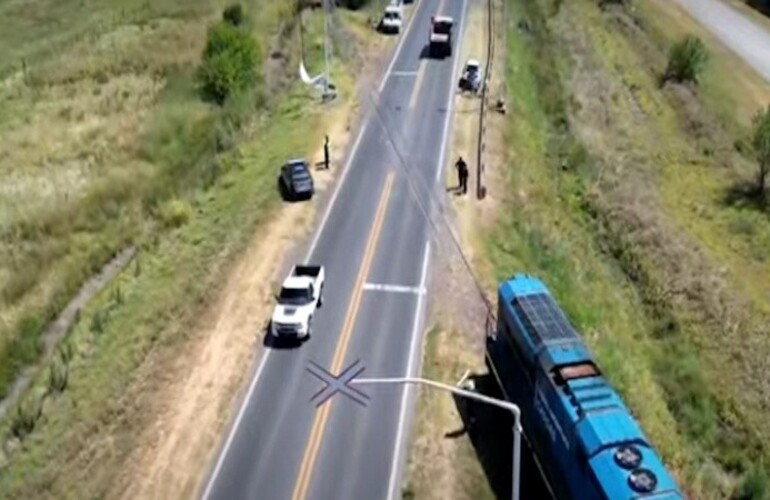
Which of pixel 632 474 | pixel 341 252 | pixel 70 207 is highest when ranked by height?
pixel 632 474

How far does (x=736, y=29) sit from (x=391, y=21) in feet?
159

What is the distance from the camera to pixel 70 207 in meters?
61.4

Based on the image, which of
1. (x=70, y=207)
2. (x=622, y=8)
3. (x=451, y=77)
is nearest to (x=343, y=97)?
(x=451, y=77)

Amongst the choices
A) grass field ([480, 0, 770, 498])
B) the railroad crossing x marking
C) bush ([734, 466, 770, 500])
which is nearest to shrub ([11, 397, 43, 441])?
the railroad crossing x marking

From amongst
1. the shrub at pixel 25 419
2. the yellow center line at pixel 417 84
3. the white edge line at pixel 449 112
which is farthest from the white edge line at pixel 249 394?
the yellow center line at pixel 417 84

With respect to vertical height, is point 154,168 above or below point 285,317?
below

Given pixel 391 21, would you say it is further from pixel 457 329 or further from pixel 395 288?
pixel 457 329

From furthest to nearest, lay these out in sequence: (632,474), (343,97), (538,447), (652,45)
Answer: (652,45)
(343,97)
(538,447)
(632,474)

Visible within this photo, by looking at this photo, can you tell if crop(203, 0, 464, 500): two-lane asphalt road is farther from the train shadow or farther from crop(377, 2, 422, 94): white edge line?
crop(377, 2, 422, 94): white edge line

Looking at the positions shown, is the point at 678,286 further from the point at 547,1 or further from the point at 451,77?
the point at 547,1

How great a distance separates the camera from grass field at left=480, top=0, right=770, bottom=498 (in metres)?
45.4

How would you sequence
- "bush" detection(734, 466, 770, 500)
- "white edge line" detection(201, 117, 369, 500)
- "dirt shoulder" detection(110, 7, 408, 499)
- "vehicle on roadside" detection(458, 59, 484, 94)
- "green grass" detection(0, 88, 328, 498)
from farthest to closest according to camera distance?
1. "vehicle on roadside" detection(458, 59, 484, 94)
2. "bush" detection(734, 466, 770, 500)
3. "green grass" detection(0, 88, 328, 498)
4. "dirt shoulder" detection(110, 7, 408, 499)
5. "white edge line" detection(201, 117, 369, 500)

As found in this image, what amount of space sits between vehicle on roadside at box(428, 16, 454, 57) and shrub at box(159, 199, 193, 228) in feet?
103

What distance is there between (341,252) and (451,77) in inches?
1162
